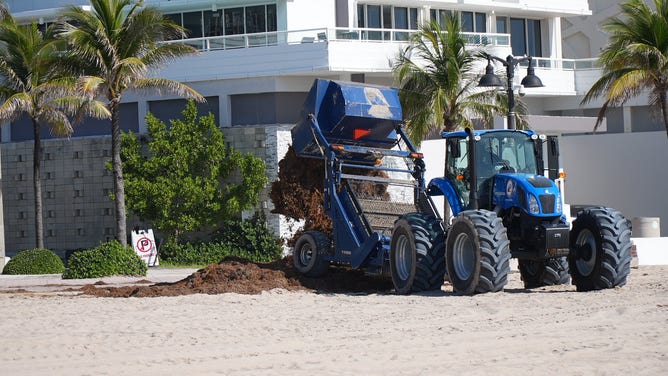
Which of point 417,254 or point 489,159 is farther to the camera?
point 489,159

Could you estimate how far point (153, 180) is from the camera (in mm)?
36281

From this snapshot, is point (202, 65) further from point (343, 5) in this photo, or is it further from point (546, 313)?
point (546, 313)

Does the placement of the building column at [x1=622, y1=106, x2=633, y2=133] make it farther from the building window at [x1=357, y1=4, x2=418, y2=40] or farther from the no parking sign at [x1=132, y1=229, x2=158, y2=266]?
the no parking sign at [x1=132, y1=229, x2=158, y2=266]

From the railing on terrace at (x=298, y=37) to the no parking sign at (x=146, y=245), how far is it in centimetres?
771

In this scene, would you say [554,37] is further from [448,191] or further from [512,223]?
[512,223]

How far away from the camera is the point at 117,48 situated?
3055 cm

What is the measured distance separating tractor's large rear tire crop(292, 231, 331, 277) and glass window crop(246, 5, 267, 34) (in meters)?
19.3

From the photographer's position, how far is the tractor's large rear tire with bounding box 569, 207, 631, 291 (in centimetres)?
1862

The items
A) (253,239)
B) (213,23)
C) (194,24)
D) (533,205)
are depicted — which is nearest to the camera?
(533,205)

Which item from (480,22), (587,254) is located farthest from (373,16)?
(587,254)

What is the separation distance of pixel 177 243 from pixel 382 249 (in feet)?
57.6

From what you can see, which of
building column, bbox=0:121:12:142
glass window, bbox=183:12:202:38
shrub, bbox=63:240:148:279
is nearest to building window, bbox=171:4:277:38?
glass window, bbox=183:12:202:38

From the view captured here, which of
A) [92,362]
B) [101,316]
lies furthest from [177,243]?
[92,362]

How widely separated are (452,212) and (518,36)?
28.9 meters
